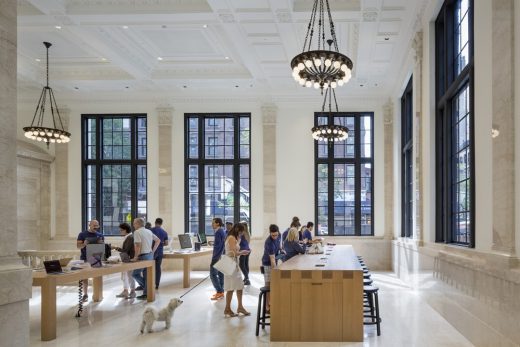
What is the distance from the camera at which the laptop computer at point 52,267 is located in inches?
293

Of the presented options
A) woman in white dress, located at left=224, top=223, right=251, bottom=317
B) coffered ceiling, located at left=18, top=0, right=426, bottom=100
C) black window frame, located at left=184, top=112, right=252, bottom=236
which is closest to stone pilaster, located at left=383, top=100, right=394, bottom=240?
coffered ceiling, located at left=18, top=0, right=426, bottom=100

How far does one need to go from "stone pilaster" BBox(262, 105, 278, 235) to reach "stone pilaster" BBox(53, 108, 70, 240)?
667 centimetres

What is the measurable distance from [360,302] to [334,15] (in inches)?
240

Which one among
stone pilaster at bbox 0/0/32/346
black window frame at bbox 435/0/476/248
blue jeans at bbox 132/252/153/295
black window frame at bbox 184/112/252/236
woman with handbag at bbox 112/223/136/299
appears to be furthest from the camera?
black window frame at bbox 184/112/252/236

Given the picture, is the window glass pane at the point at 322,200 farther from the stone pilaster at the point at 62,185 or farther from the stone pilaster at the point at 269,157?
the stone pilaster at the point at 62,185

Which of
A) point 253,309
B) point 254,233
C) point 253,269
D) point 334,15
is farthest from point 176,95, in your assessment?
point 253,309

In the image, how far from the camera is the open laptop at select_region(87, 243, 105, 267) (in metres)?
8.55

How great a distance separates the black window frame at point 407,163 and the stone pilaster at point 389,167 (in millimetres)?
1439

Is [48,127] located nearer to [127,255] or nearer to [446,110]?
[127,255]

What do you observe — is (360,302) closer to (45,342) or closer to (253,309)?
(253,309)

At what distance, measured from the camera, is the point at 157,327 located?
24.6 feet

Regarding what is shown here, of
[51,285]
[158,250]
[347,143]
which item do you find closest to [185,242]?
[158,250]

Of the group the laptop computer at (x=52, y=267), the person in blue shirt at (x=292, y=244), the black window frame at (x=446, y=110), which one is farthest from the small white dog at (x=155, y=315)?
the black window frame at (x=446, y=110)

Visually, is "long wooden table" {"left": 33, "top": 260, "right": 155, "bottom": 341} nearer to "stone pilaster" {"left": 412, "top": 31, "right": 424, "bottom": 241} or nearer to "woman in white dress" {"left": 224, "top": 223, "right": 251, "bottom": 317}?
"woman in white dress" {"left": 224, "top": 223, "right": 251, "bottom": 317}
